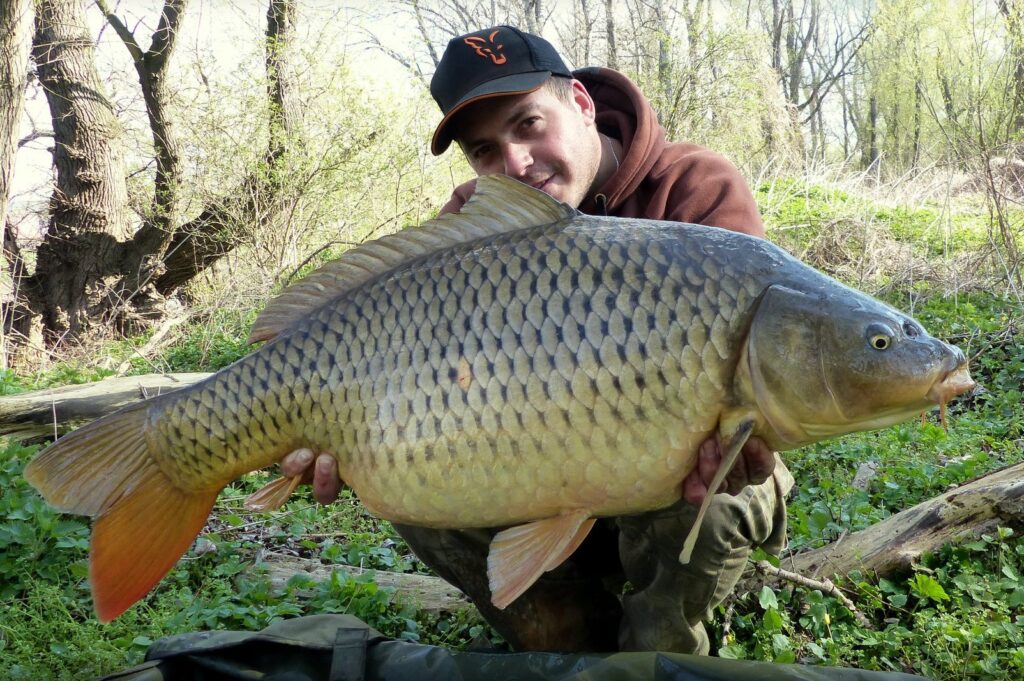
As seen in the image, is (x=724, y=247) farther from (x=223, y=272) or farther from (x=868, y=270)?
(x=223, y=272)

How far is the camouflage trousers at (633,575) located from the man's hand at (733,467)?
0.24 m

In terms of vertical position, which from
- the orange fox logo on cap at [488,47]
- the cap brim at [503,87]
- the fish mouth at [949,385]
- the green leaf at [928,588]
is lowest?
the green leaf at [928,588]

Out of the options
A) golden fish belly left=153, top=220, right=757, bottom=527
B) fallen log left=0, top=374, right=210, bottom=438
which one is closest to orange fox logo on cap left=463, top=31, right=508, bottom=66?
golden fish belly left=153, top=220, right=757, bottom=527

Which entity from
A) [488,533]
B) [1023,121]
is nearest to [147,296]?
[488,533]

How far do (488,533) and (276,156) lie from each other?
510 centimetres

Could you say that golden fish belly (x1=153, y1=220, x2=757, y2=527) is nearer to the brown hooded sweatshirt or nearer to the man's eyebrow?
the brown hooded sweatshirt

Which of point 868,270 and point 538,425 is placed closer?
point 538,425

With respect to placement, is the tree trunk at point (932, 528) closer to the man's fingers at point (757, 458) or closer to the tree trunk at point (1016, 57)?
the man's fingers at point (757, 458)

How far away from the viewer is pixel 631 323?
3.96ft

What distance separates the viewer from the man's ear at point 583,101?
2.05 meters

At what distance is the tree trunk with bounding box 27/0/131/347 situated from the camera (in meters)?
5.79

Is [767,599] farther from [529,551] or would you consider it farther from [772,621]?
[529,551]

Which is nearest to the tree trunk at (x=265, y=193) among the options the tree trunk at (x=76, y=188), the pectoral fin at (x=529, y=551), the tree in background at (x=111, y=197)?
the tree in background at (x=111, y=197)

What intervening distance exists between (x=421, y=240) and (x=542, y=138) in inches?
22.4
